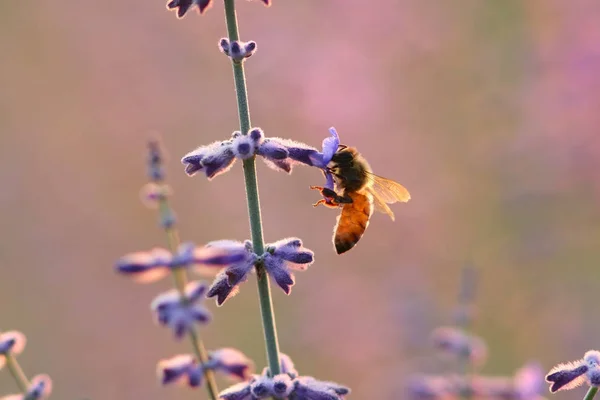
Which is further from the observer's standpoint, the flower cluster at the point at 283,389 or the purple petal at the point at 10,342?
the purple petal at the point at 10,342

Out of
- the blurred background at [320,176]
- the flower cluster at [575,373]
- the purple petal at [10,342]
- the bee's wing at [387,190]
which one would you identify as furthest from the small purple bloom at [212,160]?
the blurred background at [320,176]

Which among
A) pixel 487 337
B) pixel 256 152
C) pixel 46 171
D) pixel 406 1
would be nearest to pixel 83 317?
pixel 46 171

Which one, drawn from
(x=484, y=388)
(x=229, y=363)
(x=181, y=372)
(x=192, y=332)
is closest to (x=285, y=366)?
(x=229, y=363)

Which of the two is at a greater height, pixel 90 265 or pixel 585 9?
pixel 585 9

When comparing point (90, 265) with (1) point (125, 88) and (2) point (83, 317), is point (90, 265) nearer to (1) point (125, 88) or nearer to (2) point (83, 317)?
(2) point (83, 317)

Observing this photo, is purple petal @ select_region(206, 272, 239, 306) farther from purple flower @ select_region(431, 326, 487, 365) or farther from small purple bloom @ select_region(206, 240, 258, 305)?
purple flower @ select_region(431, 326, 487, 365)

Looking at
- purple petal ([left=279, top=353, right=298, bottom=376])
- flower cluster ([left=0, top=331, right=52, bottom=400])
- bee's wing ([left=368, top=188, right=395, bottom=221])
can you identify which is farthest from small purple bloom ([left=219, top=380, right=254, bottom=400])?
bee's wing ([left=368, top=188, right=395, bottom=221])

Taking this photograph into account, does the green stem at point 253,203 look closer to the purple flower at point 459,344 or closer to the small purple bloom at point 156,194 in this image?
the small purple bloom at point 156,194
